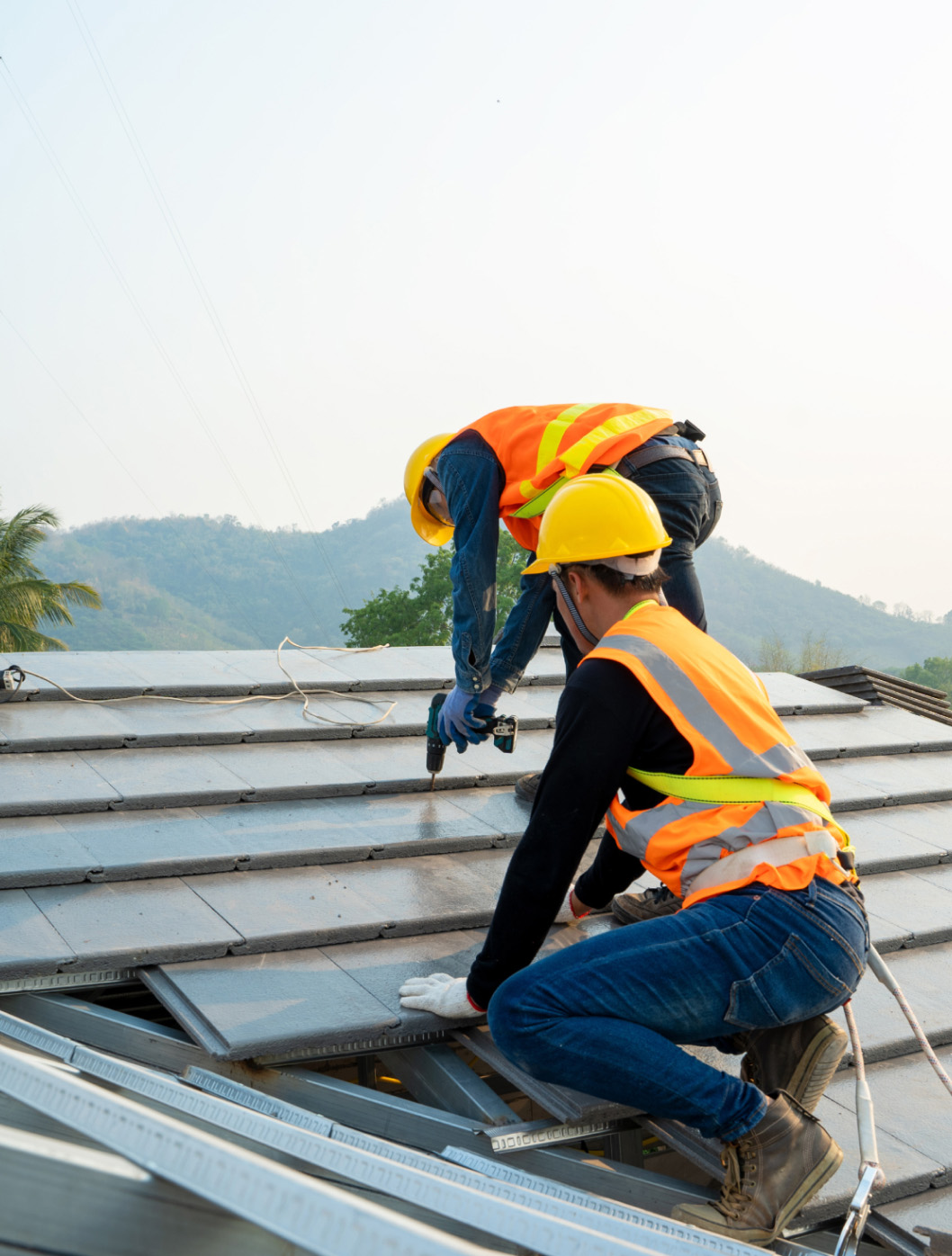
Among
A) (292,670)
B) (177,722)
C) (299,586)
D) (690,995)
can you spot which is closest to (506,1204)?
(690,995)

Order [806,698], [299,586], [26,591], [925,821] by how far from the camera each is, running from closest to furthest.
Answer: [925,821] < [806,698] < [26,591] < [299,586]

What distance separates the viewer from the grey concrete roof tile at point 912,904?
3.79 m

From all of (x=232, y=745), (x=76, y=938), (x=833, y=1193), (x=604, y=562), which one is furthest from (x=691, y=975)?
(x=232, y=745)

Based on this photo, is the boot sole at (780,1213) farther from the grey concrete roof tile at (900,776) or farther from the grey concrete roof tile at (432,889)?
the grey concrete roof tile at (900,776)

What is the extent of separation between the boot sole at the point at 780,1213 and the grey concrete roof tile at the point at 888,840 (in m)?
2.16

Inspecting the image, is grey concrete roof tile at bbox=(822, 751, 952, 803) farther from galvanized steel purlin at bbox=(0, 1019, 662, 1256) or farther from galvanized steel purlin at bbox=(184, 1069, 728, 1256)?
galvanized steel purlin at bbox=(0, 1019, 662, 1256)

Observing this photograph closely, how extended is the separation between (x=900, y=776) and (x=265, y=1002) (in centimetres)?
391

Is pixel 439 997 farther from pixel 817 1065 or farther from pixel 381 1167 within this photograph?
pixel 381 1167

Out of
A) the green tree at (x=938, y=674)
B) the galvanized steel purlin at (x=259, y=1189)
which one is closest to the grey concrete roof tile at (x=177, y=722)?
the galvanized steel purlin at (x=259, y=1189)

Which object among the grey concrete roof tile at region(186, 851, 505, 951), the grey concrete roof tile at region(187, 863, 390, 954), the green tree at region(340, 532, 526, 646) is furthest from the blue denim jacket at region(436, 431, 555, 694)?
the green tree at region(340, 532, 526, 646)

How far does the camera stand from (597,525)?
2561 mm

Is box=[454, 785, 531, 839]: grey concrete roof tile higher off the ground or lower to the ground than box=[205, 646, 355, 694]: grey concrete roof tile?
lower

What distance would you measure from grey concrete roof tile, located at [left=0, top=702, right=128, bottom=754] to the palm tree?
74.8 ft

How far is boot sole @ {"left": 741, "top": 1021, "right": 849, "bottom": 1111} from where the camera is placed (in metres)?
2.36
